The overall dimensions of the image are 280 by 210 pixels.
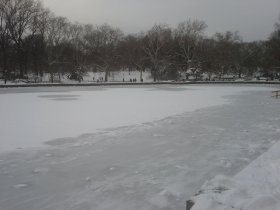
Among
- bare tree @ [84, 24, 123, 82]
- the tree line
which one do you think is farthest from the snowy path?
bare tree @ [84, 24, 123, 82]

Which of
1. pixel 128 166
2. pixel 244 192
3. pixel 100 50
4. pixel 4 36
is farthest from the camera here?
pixel 100 50

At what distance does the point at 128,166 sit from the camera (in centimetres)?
767

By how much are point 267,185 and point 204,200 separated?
1201mm

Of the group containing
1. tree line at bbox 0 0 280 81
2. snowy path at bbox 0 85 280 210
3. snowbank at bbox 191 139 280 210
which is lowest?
snowy path at bbox 0 85 280 210

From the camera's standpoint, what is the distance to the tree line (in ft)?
191

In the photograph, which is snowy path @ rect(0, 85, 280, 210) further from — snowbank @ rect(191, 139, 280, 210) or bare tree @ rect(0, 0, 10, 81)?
bare tree @ rect(0, 0, 10, 81)

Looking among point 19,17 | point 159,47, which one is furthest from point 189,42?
point 19,17

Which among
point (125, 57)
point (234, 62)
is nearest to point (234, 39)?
point (234, 62)

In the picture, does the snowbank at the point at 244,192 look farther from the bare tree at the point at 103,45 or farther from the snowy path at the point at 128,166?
the bare tree at the point at 103,45

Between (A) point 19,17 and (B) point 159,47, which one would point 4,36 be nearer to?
(A) point 19,17

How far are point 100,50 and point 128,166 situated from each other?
196ft

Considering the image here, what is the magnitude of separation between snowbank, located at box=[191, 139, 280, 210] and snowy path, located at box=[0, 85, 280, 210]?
0.90m

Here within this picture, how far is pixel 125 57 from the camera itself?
69.5m

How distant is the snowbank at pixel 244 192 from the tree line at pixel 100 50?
171 feet
